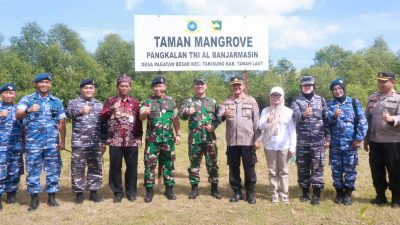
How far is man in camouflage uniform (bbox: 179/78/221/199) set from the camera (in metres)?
5.91

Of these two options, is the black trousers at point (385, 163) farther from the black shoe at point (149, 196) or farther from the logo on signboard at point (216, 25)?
the logo on signboard at point (216, 25)

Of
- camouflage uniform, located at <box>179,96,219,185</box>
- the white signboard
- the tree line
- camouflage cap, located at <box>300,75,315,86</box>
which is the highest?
the tree line

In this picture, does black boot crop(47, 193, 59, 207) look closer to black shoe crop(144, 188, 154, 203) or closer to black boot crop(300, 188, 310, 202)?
black shoe crop(144, 188, 154, 203)

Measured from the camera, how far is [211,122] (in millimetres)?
5980

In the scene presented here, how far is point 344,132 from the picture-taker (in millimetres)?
5582

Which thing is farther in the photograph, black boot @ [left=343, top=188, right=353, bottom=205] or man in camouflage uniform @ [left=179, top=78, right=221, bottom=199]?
man in camouflage uniform @ [left=179, top=78, right=221, bottom=199]

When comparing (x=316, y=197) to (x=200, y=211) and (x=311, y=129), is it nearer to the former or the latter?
(x=311, y=129)

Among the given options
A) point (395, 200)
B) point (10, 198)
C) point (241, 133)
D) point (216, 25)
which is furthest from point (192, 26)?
point (395, 200)

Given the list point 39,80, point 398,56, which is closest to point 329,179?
point 39,80

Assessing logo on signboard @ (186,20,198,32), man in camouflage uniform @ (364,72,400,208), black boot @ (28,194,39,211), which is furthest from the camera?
logo on signboard @ (186,20,198,32)

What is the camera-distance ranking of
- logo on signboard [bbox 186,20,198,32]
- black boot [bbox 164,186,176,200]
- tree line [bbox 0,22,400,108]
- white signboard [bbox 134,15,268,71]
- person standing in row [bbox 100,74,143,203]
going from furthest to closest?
tree line [bbox 0,22,400,108] → logo on signboard [bbox 186,20,198,32] → white signboard [bbox 134,15,268,71] → black boot [bbox 164,186,176,200] → person standing in row [bbox 100,74,143,203]

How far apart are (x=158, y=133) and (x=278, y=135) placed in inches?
72.3

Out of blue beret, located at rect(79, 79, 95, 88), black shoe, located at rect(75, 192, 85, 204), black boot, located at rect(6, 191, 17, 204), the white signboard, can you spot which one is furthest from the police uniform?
black boot, located at rect(6, 191, 17, 204)

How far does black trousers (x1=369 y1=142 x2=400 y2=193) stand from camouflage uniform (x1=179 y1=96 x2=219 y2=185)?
8.05 feet
